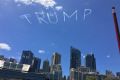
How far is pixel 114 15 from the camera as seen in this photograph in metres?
56.5

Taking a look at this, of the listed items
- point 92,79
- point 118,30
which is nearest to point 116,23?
point 118,30

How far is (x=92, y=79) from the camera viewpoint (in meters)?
188

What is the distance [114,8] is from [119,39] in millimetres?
8547

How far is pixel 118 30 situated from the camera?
5791 centimetres

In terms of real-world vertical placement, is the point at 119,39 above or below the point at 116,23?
below

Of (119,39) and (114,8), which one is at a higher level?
(114,8)

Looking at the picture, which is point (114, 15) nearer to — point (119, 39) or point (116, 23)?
point (116, 23)

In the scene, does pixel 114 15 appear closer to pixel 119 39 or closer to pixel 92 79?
pixel 119 39

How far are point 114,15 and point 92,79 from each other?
138991 millimetres

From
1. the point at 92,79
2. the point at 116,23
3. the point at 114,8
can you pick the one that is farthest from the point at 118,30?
the point at 92,79

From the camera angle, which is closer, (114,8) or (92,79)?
(114,8)

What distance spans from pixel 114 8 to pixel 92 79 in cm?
13997

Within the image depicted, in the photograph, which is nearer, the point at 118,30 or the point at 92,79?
the point at 118,30

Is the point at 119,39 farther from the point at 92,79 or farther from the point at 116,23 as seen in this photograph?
the point at 92,79
